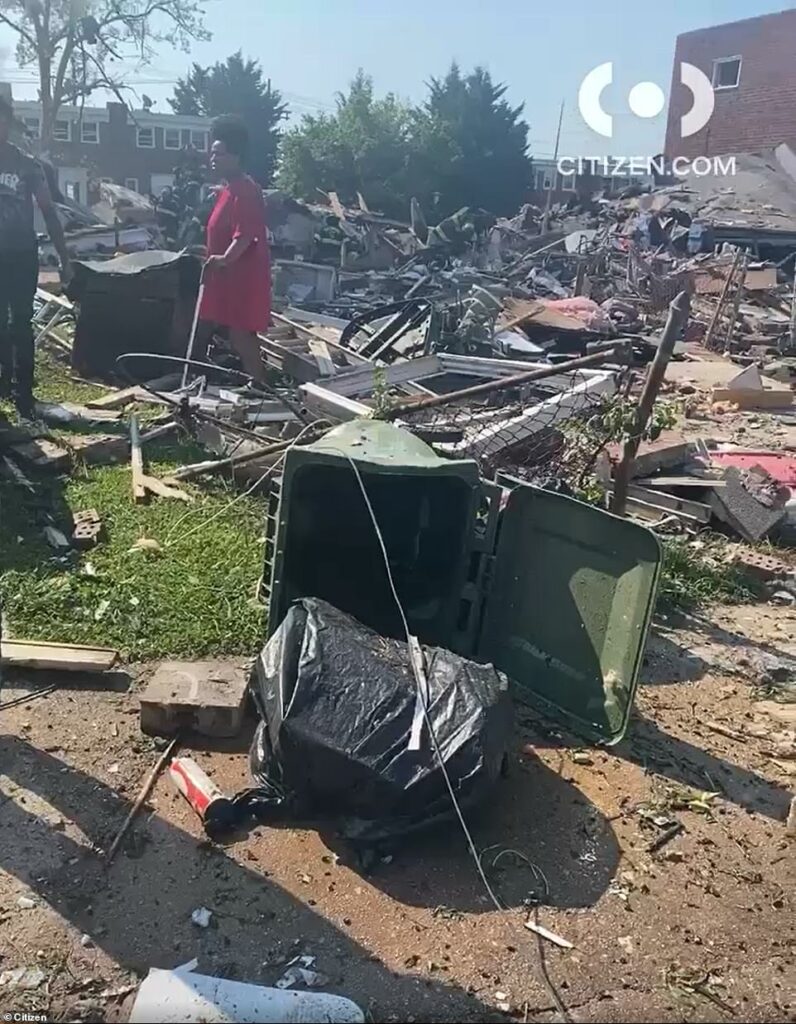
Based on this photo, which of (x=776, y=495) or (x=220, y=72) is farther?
(x=220, y=72)

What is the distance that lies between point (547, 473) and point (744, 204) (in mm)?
22884

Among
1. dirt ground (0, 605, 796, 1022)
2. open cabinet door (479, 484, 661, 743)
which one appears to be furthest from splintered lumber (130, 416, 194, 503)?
open cabinet door (479, 484, 661, 743)

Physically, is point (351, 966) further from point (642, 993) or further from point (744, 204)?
point (744, 204)

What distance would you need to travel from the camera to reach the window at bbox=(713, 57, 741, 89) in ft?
106

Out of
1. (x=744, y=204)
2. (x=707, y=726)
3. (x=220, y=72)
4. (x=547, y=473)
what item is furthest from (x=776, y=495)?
(x=220, y=72)

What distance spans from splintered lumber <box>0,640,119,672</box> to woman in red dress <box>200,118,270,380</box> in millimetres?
4524

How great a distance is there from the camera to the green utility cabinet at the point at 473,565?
3650 mm

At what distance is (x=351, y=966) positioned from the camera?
A: 2586mm

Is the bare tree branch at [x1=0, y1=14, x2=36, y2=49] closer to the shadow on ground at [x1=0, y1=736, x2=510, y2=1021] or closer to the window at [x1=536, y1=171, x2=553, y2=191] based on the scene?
the window at [x1=536, y1=171, x2=553, y2=191]

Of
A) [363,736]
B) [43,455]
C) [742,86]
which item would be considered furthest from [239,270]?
[742,86]

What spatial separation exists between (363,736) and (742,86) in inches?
1370

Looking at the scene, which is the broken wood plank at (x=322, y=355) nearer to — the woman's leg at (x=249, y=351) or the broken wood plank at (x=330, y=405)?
the woman's leg at (x=249, y=351)

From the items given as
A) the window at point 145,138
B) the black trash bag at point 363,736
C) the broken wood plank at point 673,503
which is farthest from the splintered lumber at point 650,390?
the window at point 145,138

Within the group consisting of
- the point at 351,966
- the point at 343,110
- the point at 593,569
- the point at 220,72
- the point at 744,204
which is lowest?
the point at 351,966
